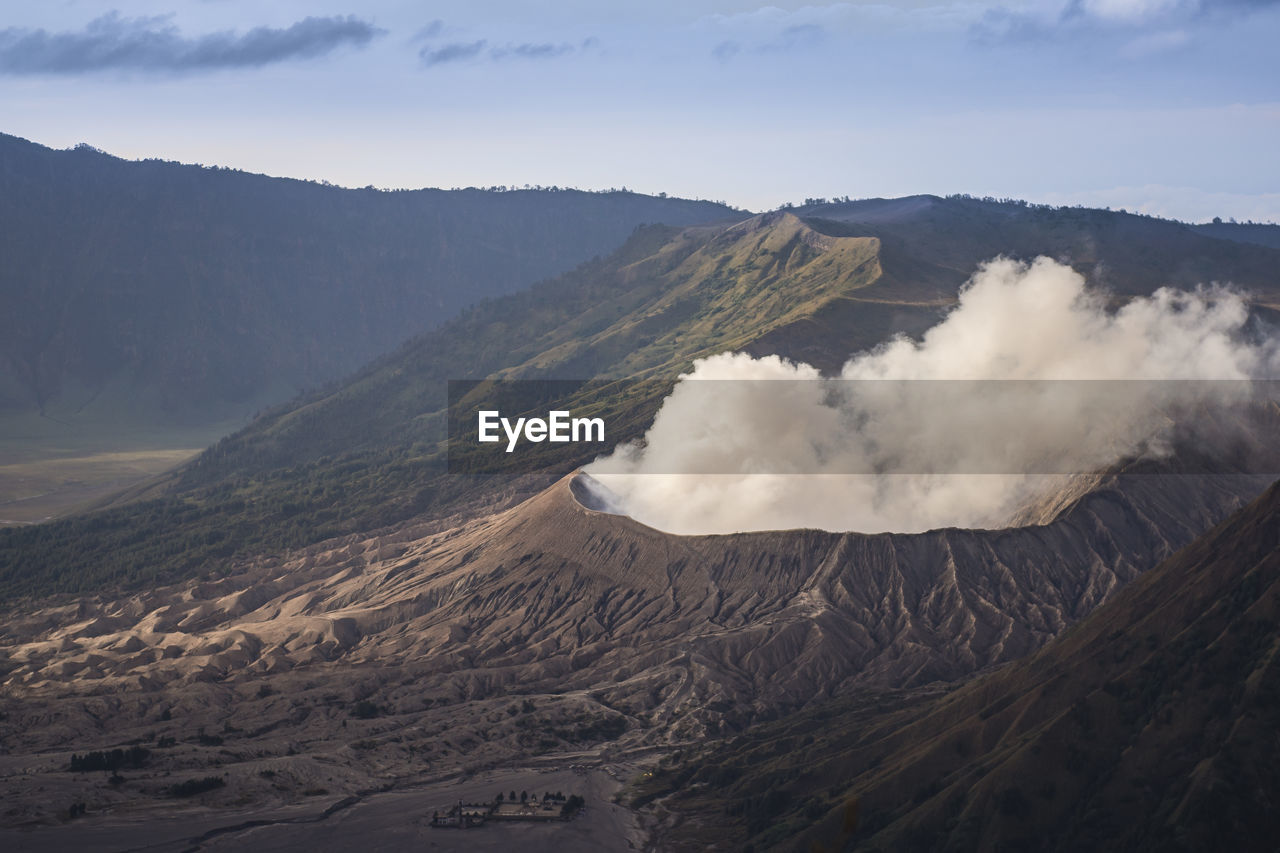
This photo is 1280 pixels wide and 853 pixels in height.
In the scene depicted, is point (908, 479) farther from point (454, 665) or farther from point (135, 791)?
point (135, 791)

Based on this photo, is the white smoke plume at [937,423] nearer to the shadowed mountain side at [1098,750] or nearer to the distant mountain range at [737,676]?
the distant mountain range at [737,676]

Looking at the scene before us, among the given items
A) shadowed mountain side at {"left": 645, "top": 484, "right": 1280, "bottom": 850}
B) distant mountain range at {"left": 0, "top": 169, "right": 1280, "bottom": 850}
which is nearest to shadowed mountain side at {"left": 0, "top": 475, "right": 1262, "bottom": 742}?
distant mountain range at {"left": 0, "top": 169, "right": 1280, "bottom": 850}

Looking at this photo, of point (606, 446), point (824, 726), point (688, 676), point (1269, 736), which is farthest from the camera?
point (606, 446)

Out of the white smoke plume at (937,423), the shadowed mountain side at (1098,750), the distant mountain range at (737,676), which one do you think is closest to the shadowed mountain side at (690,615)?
the distant mountain range at (737,676)

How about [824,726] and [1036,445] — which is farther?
[1036,445]

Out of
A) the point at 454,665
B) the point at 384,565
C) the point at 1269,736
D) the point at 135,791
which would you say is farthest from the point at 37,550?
the point at 1269,736

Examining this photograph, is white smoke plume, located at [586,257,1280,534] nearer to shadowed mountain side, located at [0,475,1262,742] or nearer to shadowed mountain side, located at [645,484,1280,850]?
shadowed mountain side, located at [0,475,1262,742]
